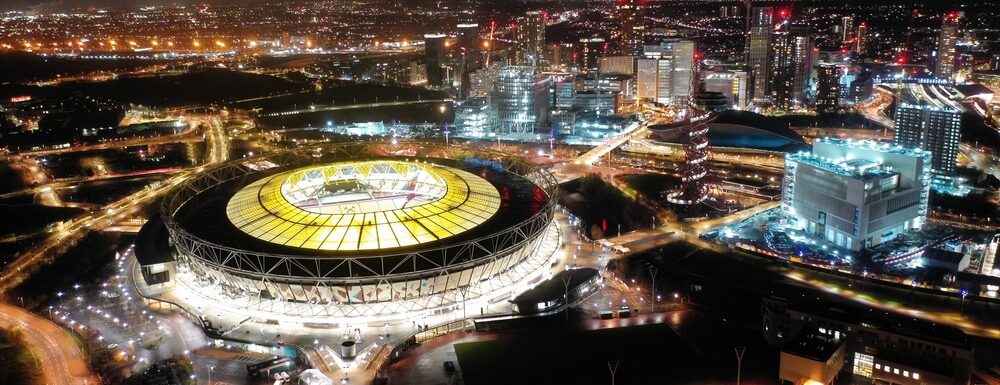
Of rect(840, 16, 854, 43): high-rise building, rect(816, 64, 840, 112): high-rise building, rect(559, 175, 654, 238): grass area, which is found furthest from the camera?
rect(840, 16, 854, 43): high-rise building

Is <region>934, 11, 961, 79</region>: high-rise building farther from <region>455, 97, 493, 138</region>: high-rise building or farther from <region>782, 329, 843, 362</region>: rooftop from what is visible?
<region>782, 329, 843, 362</region>: rooftop

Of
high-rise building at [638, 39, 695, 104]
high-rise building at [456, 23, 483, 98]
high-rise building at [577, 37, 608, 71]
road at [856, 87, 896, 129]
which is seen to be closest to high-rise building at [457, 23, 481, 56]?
high-rise building at [456, 23, 483, 98]

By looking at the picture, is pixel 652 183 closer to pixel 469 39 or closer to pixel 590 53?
pixel 590 53

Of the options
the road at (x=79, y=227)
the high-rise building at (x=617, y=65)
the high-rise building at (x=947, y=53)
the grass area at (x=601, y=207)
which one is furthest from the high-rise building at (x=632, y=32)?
the road at (x=79, y=227)

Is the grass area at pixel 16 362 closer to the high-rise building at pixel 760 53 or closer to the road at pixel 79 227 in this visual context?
the road at pixel 79 227

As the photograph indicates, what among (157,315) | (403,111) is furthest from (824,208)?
(403,111)

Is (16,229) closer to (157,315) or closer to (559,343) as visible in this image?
(157,315)

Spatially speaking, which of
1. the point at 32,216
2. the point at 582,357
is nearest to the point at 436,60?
the point at 32,216
